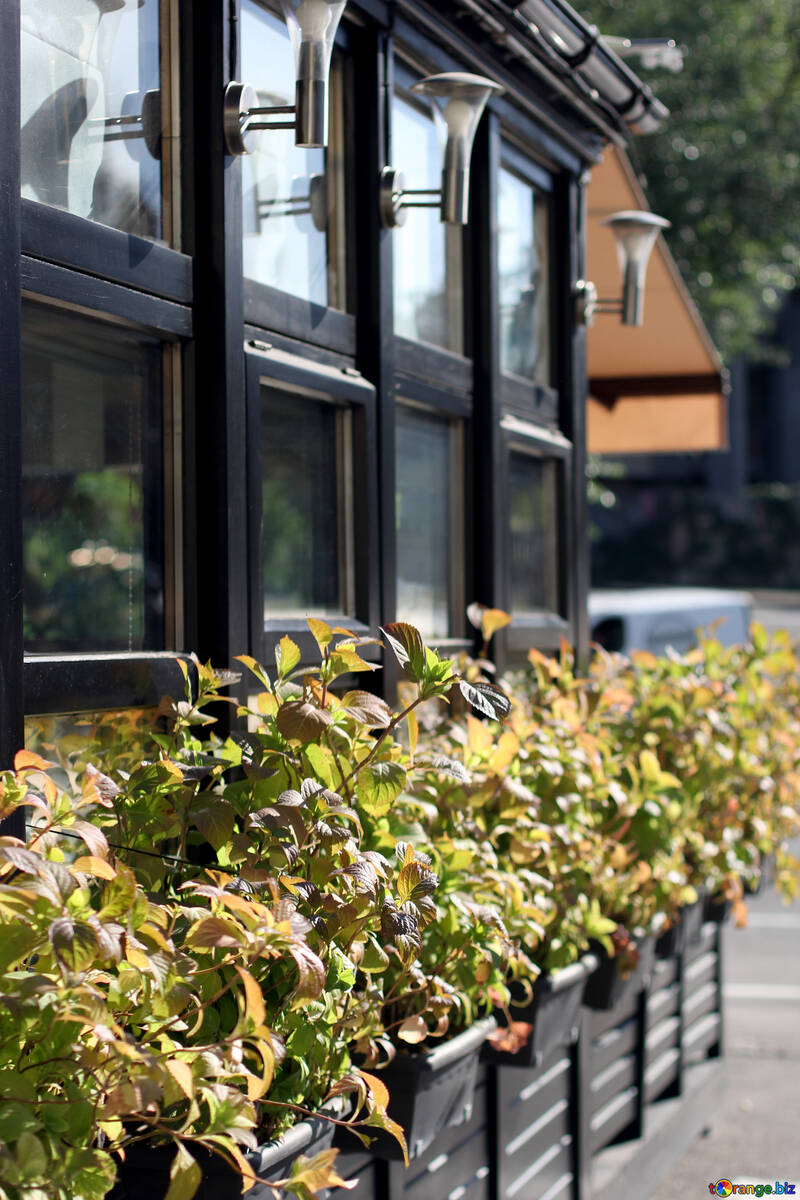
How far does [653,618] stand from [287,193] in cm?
666

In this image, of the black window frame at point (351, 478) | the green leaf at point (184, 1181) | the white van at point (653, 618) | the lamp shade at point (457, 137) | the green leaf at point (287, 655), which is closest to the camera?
the green leaf at point (184, 1181)

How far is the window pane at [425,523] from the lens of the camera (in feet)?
11.6

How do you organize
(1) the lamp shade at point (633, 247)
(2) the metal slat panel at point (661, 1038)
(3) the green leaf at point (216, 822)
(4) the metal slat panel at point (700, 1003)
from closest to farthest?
(3) the green leaf at point (216, 822) → (1) the lamp shade at point (633, 247) → (2) the metal slat panel at point (661, 1038) → (4) the metal slat panel at point (700, 1003)

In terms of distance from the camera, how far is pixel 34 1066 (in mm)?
1428

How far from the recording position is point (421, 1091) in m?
2.22

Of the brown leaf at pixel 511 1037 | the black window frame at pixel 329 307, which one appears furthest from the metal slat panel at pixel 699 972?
the black window frame at pixel 329 307

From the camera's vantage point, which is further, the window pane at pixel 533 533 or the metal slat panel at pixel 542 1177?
the window pane at pixel 533 533

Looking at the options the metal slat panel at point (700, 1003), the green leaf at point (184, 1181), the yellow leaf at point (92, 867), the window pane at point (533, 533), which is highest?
the window pane at point (533, 533)

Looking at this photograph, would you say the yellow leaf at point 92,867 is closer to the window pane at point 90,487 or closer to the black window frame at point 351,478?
the window pane at point 90,487

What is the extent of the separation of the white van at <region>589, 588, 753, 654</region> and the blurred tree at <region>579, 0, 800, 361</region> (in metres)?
3.05

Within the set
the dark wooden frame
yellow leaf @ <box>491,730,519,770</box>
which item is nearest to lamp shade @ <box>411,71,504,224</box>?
the dark wooden frame

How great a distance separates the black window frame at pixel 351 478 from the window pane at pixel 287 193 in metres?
0.19

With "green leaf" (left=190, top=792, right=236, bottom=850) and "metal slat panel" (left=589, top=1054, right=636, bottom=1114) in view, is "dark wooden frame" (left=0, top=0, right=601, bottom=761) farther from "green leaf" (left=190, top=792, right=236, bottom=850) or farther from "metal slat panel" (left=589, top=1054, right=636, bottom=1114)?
"metal slat panel" (left=589, top=1054, right=636, bottom=1114)

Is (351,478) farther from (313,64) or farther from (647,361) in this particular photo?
(647,361)
